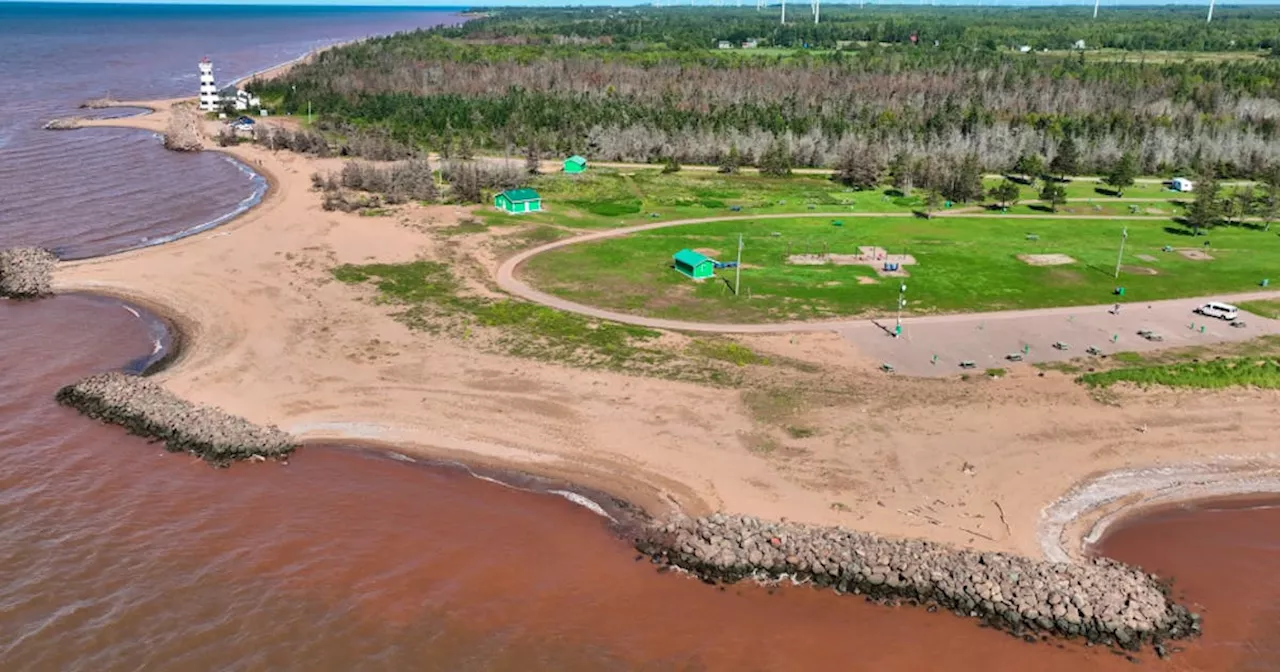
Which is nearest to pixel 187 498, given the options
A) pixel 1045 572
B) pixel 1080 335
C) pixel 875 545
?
pixel 875 545

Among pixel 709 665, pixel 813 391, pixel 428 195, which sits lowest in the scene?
pixel 709 665

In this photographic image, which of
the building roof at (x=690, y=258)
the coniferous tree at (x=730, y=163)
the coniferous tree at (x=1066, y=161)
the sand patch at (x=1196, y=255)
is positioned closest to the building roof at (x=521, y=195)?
the building roof at (x=690, y=258)

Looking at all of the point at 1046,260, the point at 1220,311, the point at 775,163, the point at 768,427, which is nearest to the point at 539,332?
the point at 768,427

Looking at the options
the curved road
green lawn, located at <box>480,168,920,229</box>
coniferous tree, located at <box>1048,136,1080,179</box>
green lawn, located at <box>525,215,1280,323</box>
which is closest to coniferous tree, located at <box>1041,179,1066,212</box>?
green lawn, located at <box>525,215,1280,323</box>

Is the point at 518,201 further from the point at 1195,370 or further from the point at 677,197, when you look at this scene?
the point at 1195,370

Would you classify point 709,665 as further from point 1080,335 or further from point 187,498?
point 1080,335
